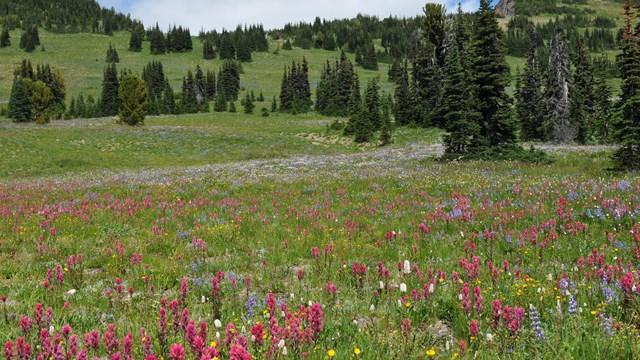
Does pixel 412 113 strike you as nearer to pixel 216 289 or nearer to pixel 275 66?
pixel 216 289

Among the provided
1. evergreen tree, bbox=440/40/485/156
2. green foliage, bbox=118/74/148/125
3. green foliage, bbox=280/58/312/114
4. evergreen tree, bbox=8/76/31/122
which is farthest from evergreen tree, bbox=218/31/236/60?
evergreen tree, bbox=440/40/485/156

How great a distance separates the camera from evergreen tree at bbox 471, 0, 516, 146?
27078mm

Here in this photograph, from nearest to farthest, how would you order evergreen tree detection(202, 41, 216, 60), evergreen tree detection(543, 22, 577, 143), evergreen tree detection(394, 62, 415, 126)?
evergreen tree detection(543, 22, 577, 143) < evergreen tree detection(394, 62, 415, 126) < evergreen tree detection(202, 41, 216, 60)

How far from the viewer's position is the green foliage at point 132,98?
6894 centimetres

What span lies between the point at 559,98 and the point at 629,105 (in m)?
34.4

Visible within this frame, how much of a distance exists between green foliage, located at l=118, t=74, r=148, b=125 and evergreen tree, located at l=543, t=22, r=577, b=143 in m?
63.8

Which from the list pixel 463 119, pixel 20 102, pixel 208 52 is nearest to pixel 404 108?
pixel 463 119

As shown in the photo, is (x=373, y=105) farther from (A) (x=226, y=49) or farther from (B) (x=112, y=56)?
(B) (x=112, y=56)

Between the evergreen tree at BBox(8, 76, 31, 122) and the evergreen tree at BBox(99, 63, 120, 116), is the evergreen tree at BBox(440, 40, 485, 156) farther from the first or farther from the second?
the evergreen tree at BBox(99, 63, 120, 116)

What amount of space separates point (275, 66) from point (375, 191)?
7175 inches

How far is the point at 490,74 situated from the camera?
27344mm

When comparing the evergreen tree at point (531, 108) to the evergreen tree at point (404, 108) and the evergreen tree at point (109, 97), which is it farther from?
the evergreen tree at point (109, 97)

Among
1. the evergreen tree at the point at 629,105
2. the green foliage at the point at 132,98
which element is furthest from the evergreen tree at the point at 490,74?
the green foliage at the point at 132,98

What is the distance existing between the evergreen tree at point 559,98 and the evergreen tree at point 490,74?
925 inches
